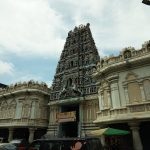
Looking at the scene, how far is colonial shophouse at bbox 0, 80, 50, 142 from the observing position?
24.5 meters

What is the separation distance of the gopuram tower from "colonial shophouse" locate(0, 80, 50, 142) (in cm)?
220

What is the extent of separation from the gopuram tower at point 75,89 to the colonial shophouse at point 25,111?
2.20 meters

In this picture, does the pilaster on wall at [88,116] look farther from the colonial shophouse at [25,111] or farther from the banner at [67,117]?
the colonial shophouse at [25,111]

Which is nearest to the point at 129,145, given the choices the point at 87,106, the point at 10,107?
the point at 87,106

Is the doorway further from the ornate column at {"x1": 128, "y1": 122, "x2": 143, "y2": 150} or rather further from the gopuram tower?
the ornate column at {"x1": 128, "y1": 122, "x2": 143, "y2": 150}

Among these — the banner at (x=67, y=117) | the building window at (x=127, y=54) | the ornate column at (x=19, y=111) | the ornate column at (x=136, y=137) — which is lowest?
the ornate column at (x=136, y=137)

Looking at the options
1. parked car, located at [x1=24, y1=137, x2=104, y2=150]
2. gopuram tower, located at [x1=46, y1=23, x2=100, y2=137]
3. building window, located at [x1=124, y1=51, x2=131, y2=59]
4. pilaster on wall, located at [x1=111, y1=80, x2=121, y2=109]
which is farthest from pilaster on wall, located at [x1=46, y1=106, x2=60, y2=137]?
parked car, located at [x1=24, y1=137, x2=104, y2=150]

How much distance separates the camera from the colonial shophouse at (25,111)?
24.5 m

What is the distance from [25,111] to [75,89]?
397 inches

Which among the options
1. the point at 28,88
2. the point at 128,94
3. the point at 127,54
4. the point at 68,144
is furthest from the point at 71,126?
the point at 68,144

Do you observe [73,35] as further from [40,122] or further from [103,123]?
[103,123]

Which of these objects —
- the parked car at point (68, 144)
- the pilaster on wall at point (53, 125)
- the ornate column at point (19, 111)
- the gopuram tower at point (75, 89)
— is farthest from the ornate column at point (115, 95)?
the ornate column at point (19, 111)

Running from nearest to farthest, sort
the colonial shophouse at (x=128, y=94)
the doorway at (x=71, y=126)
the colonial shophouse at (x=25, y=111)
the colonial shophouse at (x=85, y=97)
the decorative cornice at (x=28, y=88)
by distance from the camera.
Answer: the colonial shophouse at (x=128, y=94) → the colonial shophouse at (x=85, y=97) → the doorway at (x=71, y=126) → the colonial shophouse at (x=25, y=111) → the decorative cornice at (x=28, y=88)

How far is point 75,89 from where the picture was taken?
2358 centimetres
